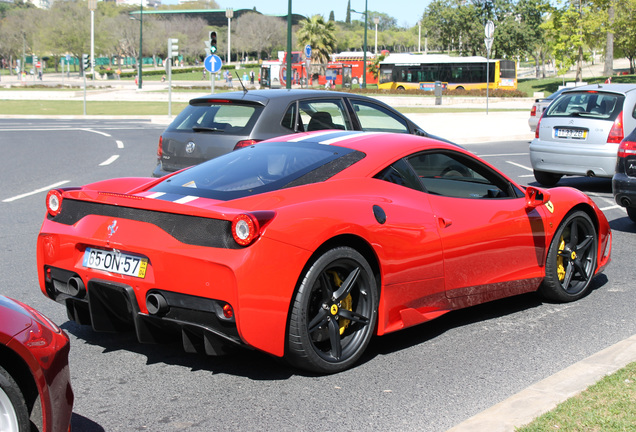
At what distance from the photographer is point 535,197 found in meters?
5.43

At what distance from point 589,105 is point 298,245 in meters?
9.38

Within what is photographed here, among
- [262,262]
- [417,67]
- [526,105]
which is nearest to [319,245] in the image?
[262,262]

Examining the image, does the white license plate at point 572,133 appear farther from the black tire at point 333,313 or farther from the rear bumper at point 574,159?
the black tire at point 333,313

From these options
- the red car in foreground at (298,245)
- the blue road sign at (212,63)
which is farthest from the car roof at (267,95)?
the blue road sign at (212,63)

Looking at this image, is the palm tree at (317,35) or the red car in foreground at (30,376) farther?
the palm tree at (317,35)

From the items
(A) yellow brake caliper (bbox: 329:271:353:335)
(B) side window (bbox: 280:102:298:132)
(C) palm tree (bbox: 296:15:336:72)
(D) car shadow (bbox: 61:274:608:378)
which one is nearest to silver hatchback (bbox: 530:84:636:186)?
(B) side window (bbox: 280:102:298:132)

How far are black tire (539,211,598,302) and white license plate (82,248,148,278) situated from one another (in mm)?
3183

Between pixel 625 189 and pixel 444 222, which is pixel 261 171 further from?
pixel 625 189

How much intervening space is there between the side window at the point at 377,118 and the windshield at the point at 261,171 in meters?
4.79

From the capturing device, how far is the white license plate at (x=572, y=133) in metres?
11.8

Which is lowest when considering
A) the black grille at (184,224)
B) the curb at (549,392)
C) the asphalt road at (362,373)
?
the asphalt road at (362,373)

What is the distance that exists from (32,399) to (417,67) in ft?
197

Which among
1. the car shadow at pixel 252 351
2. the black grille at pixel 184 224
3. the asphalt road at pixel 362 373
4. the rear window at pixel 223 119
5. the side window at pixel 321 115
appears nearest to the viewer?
the asphalt road at pixel 362 373

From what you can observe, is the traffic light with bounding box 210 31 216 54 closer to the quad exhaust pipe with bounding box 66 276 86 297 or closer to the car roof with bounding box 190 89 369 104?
the car roof with bounding box 190 89 369 104
